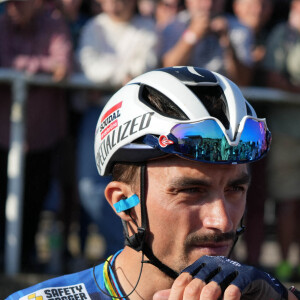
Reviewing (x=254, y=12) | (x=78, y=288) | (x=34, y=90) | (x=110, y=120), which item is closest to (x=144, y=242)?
(x=78, y=288)

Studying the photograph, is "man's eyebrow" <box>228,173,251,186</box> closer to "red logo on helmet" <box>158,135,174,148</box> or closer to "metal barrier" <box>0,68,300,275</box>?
"red logo on helmet" <box>158,135,174,148</box>

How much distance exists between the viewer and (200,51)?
748 centimetres

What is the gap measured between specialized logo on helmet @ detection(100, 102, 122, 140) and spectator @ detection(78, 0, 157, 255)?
3.35 m

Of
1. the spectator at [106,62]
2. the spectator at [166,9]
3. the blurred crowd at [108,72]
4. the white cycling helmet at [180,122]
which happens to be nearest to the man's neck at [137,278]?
the white cycling helmet at [180,122]

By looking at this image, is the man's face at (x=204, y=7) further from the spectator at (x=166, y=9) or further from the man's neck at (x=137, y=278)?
the man's neck at (x=137, y=278)

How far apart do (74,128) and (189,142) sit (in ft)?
14.4

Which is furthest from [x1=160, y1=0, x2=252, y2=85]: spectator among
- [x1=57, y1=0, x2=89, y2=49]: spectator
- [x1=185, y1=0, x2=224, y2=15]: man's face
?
[x1=57, y1=0, x2=89, y2=49]: spectator

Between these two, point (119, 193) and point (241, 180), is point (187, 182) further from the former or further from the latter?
point (119, 193)

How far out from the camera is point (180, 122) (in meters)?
3.49

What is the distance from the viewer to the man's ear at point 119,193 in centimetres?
372

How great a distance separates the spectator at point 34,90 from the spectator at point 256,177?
217 centimetres

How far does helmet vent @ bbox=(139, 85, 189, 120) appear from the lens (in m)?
3.56

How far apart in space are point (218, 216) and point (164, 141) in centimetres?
45

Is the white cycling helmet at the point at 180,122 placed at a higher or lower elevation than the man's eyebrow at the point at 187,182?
higher
